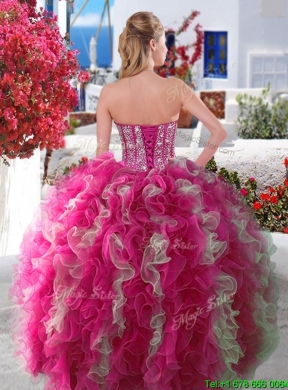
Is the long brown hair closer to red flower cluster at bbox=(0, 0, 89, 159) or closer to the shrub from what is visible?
red flower cluster at bbox=(0, 0, 89, 159)

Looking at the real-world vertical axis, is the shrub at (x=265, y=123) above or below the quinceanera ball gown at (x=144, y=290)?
below

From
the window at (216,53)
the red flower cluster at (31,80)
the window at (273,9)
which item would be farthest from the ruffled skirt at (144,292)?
the window at (216,53)

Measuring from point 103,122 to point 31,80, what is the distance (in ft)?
3.28

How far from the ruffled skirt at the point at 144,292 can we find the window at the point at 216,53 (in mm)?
15353

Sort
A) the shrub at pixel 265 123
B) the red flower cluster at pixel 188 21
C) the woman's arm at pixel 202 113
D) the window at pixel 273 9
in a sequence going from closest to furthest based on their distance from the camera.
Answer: the woman's arm at pixel 202 113
the shrub at pixel 265 123
the red flower cluster at pixel 188 21
the window at pixel 273 9

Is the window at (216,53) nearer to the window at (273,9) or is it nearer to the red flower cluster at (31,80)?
the window at (273,9)

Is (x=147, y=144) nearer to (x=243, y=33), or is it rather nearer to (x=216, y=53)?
(x=243, y=33)

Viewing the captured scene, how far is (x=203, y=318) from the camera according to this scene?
8.56 ft

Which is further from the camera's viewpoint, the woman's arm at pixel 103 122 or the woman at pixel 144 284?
the woman's arm at pixel 103 122

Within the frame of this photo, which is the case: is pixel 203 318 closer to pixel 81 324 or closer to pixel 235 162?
pixel 81 324

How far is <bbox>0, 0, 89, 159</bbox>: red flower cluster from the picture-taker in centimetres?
388

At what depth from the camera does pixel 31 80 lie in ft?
13.1

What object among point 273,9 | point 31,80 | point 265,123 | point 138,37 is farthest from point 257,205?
point 273,9

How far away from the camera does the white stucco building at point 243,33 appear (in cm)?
1714
